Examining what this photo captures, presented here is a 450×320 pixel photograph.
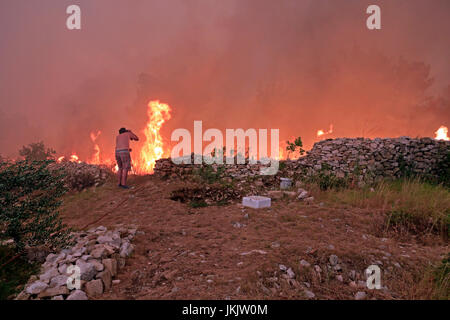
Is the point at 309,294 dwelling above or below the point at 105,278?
below

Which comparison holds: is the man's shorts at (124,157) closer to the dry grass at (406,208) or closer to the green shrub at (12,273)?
the green shrub at (12,273)

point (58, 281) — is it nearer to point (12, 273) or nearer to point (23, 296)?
point (23, 296)

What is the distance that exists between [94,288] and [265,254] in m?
2.21

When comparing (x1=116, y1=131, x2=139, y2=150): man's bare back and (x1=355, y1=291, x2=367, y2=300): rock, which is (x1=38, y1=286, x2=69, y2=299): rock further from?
(x1=116, y1=131, x2=139, y2=150): man's bare back

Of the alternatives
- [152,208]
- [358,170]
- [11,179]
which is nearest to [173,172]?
[152,208]

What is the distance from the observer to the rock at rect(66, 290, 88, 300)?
256 cm

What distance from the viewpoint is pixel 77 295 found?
2590 mm

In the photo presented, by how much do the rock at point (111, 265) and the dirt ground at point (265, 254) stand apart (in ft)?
0.37

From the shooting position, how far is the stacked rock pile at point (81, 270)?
2626mm

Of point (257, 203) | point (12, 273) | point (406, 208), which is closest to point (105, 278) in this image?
point (12, 273)

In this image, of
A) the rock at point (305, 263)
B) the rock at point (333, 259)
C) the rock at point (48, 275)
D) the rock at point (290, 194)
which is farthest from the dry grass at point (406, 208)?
the rock at point (48, 275)

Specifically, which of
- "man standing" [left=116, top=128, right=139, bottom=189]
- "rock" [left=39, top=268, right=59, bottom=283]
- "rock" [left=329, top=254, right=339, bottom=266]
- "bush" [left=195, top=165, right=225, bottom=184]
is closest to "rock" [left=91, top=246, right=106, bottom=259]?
"rock" [left=39, top=268, right=59, bottom=283]

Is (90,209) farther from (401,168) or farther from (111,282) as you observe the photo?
(401,168)
